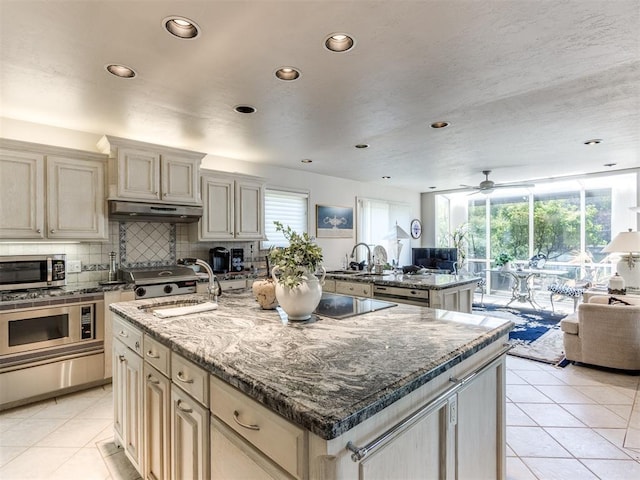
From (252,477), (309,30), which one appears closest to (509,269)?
(309,30)

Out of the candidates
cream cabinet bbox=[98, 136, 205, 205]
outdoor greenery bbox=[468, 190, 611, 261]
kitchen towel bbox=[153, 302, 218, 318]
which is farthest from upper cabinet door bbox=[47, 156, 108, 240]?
outdoor greenery bbox=[468, 190, 611, 261]

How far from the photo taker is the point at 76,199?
322 centimetres

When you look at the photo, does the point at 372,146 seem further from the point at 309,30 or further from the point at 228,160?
the point at 309,30

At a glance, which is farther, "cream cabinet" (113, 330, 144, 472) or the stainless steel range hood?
the stainless steel range hood

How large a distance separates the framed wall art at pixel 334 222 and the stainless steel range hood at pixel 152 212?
2302 millimetres

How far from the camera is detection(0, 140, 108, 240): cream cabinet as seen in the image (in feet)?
9.50

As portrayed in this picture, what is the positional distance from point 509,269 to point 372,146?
4142 millimetres

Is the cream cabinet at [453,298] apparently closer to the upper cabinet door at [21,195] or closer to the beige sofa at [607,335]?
the beige sofa at [607,335]

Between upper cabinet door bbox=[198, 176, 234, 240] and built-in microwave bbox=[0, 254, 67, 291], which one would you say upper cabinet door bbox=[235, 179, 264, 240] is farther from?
built-in microwave bbox=[0, 254, 67, 291]

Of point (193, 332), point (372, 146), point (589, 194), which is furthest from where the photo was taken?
point (589, 194)

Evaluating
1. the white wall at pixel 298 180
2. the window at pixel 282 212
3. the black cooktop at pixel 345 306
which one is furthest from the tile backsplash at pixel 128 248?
the black cooktop at pixel 345 306

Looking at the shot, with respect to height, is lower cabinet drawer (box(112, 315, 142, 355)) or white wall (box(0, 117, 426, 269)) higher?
white wall (box(0, 117, 426, 269))

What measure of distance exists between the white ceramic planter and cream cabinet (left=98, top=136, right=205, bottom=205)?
2419mm

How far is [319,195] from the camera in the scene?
5828mm
